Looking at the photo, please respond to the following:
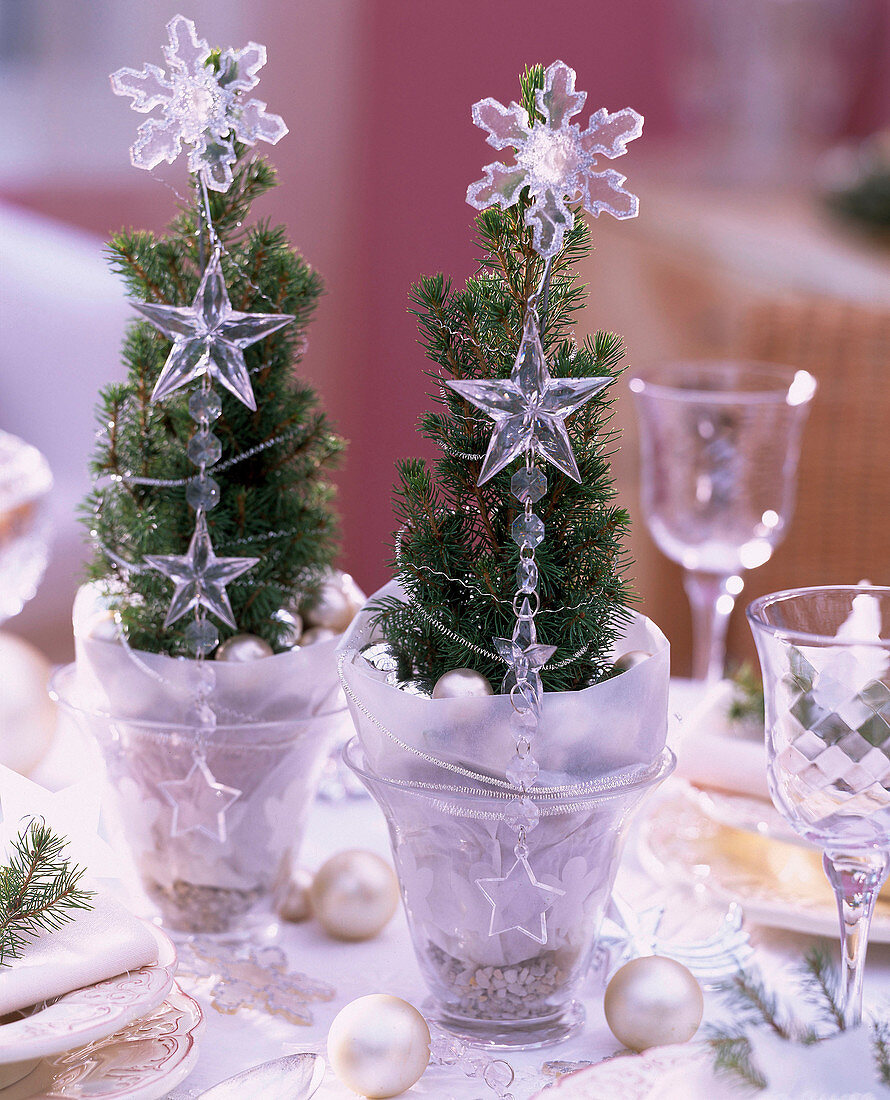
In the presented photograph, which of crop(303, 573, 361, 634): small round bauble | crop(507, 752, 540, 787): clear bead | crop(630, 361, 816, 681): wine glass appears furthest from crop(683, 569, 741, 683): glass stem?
crop(507, 752, 540, 787): clear bead

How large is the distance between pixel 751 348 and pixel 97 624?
4.30 ft

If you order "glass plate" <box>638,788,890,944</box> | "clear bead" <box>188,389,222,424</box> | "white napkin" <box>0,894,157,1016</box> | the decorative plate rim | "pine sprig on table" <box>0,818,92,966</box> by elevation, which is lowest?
"glass plate" <box>638,788,890,944</box>

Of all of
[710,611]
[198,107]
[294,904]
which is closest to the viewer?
[198,107]

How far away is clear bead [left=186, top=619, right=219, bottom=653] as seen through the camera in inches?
26.3

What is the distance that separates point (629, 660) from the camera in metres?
0.59

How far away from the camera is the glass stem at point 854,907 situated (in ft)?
1.86

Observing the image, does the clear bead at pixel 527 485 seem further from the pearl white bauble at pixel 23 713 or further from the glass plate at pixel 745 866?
the pearl white bauble at pixel 23 713

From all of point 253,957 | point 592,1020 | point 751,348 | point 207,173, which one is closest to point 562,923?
point 592,1020

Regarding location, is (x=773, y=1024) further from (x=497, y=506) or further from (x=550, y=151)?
(x=550, y=151)

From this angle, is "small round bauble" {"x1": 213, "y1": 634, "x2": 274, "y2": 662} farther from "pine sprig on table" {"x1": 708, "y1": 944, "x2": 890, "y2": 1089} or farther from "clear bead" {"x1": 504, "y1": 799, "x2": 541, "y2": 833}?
"pine sprig on table" {"x1": 708, "y1": 944, "x2": 890, "y2": 1089}

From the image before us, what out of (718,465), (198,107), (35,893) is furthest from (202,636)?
(718,465)

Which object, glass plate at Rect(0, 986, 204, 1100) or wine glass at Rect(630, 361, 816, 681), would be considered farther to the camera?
wine glass at Rect(630, 361, 816, 681)

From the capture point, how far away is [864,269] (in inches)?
110

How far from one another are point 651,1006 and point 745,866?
0.64 ft
